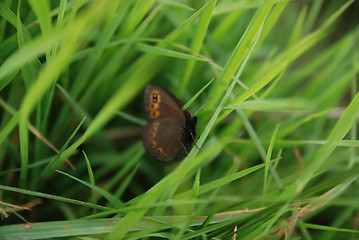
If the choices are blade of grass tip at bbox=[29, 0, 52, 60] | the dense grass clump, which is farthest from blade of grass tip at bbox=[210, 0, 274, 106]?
blade of grass tip at bbox=[29, 0, 52, 60]

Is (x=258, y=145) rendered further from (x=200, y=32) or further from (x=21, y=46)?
(x=21, y=46)

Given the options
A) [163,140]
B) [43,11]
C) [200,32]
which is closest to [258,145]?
[163,140]

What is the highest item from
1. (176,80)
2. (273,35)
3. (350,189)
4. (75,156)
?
(273,35)

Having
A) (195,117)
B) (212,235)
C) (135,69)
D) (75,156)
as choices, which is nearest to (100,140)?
(75,156)

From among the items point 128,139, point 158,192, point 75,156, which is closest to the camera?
point 158,192

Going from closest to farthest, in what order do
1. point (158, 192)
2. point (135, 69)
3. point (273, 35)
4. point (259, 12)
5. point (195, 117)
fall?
1. point (158, 192)
2. point (259, 12)
3. point (195, 117)
4. point (135, 69)
5. point (273, 35)

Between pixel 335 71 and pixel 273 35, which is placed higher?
pixel 273 35

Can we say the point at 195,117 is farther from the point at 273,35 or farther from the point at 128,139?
the point at 273,35
